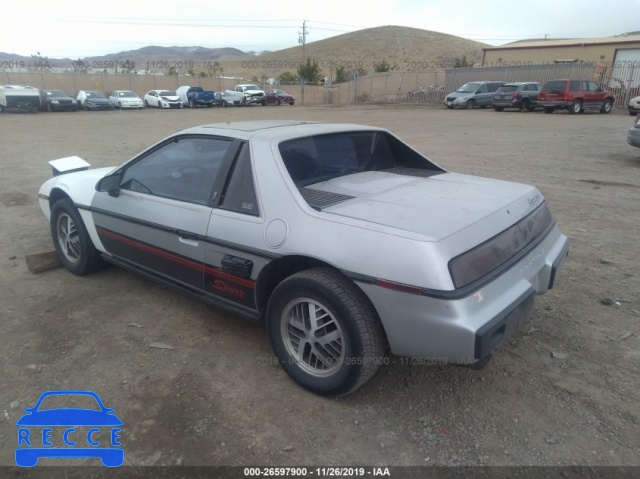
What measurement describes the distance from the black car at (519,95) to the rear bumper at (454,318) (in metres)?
25.8

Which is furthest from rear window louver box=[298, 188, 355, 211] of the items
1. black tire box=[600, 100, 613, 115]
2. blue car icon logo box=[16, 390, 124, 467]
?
black tire box=[600, 100, 613, 115]

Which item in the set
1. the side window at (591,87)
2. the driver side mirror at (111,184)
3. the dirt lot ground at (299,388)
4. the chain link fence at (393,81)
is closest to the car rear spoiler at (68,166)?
the dirt lot ground at (299,388)

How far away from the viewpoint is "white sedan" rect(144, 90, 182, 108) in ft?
110

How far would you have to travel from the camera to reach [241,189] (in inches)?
116

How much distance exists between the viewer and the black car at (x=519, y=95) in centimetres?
2516

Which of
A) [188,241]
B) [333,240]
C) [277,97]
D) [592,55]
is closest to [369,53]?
[592,55]

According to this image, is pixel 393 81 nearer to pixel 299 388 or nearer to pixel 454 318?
pixel 299 388

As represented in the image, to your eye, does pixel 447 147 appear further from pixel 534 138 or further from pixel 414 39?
pixel 414 39

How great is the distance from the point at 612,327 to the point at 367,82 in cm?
4212

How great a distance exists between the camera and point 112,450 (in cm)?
234

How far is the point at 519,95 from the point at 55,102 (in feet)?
88.0

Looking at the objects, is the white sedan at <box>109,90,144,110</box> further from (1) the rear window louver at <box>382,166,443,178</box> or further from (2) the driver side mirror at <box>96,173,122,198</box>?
(1) the rear window louver at <box>382,166,443,178</box>

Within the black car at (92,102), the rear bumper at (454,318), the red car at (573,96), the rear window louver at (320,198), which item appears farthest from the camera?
the black car at (92,102)

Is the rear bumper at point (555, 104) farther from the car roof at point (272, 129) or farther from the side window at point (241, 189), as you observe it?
the side window at point (241, 189)
